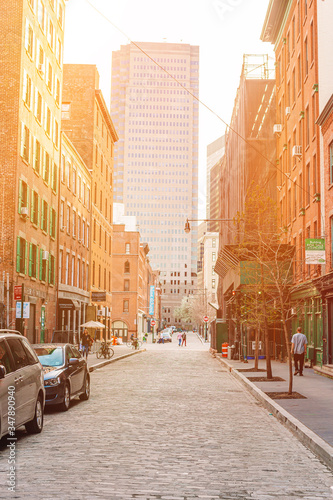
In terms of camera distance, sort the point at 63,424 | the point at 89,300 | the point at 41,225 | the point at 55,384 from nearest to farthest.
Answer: the point at 63,424 < the point at 55,384 < the point at 41,225 < the point at 89,300

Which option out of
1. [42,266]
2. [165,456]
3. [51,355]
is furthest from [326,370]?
[42,266]

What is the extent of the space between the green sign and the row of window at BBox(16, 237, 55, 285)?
13.8m

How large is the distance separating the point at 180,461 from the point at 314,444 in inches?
83.0

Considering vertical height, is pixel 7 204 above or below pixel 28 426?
above

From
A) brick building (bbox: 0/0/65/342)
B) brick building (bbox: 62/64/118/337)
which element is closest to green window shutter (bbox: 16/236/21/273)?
brick building (bbox: 0/0/65/342)

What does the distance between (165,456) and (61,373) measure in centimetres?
527

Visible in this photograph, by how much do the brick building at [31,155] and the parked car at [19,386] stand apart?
1522cm

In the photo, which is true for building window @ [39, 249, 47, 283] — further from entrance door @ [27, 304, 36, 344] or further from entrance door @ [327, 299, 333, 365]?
entrance door @ [327, 299, 333, 365]

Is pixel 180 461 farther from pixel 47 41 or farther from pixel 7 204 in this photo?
pixel 47 41

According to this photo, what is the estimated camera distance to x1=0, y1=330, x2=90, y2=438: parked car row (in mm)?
8500

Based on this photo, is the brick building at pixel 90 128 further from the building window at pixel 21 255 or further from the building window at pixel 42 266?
the building window at pixel 21 255

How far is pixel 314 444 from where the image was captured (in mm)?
8938

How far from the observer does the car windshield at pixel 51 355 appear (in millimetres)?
13723

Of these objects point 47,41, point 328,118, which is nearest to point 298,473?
point 328,118
